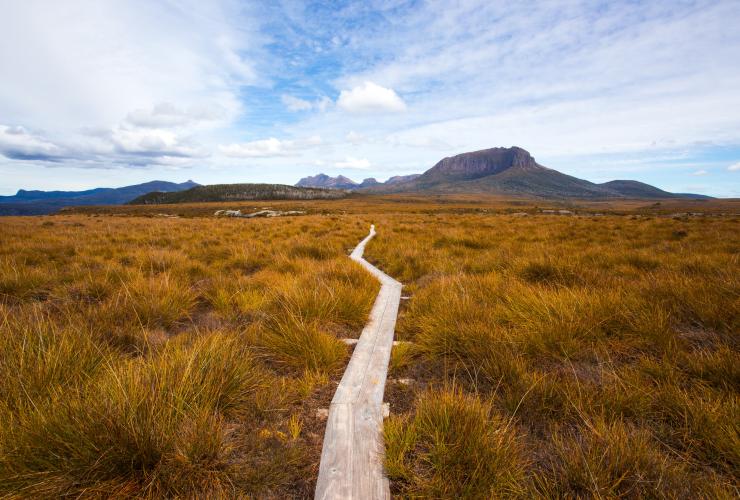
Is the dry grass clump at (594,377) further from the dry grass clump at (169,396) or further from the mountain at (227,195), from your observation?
the mountain at (227,195)

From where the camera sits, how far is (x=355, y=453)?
79.4 inches

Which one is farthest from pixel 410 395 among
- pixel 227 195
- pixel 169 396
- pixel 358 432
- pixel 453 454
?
pixel 227 195

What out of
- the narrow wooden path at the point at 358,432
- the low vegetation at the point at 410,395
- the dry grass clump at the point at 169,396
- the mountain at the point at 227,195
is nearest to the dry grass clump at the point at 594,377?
the low vegetation at the point at 410,395

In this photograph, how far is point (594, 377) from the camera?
2629mm

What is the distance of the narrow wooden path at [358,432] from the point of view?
5.85 ft

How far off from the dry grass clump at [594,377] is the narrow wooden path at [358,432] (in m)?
0.16

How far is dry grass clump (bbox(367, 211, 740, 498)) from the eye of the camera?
1669 mm

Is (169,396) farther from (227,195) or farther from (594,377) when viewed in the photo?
(227,195)

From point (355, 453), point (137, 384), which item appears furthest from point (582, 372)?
point (137, 384)

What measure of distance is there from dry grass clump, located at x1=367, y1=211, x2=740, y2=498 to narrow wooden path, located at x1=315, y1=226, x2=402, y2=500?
0.52 feet

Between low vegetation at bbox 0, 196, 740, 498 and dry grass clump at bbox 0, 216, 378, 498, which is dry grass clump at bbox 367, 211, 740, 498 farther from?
dry grass clump at bbox 0, 216, 378, 498

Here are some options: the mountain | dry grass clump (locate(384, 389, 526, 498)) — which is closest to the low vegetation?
dry grass clump (locate(384, 389, 526, 498))

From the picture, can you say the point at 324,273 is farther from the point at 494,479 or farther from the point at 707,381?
the point at 707,381

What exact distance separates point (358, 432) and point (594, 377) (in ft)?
6.87
